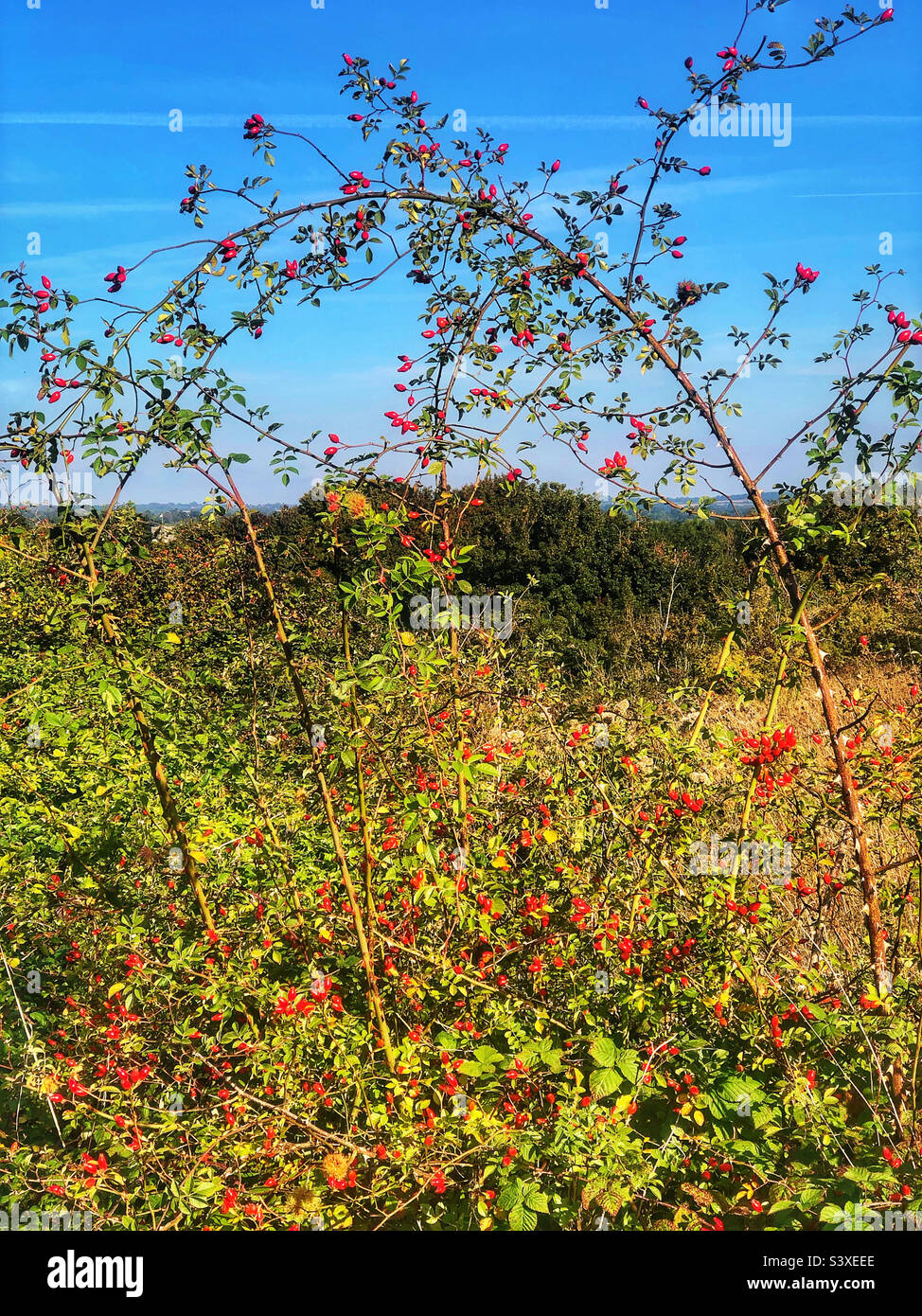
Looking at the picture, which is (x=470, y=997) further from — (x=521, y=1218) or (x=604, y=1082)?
(x=521, y=1218)

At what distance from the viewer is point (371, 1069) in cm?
191

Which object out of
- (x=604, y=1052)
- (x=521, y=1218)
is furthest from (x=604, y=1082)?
(x=521, y=1218)

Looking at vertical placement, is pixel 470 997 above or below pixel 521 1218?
above

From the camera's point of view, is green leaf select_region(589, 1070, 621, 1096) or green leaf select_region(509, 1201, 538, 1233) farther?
green leaf select_region(589, 1070, 621, 1096)

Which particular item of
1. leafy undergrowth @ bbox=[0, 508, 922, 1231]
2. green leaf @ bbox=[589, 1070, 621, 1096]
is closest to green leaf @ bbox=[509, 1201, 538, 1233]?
leafy undergrowth @ bbox=[0, 508, 922, 1231]

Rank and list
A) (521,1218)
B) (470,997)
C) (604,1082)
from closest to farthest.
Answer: (521,1218) → (604,1082) → (470,997)

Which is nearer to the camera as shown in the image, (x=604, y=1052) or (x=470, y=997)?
(x=604, y=1052)

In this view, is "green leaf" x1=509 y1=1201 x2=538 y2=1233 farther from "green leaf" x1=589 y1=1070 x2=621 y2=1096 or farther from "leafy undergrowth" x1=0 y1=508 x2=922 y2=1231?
"green leaf" x1=589 y1=1070 x2=621 y2=1096

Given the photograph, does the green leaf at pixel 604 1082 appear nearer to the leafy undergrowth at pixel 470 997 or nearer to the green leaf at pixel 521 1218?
the leafy undergrowth at pixel 470 997
